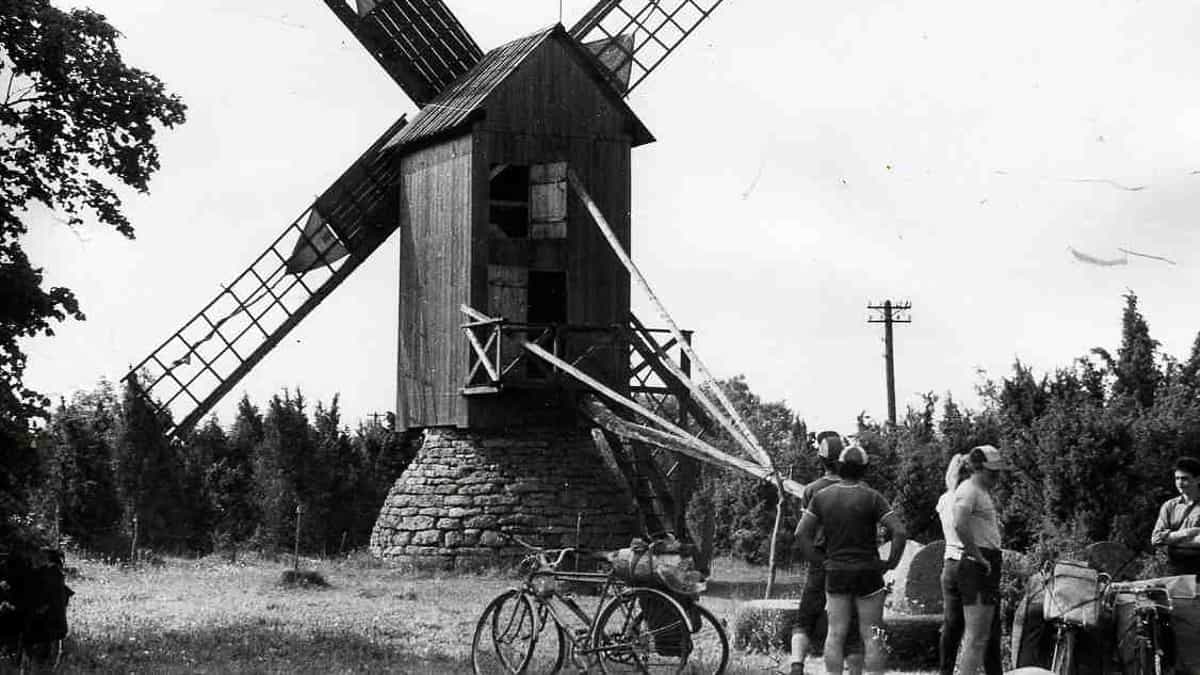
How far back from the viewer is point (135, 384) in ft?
84.4

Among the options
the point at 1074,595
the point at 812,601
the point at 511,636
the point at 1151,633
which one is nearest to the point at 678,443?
the point at 511,636

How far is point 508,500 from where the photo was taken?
69.5ft

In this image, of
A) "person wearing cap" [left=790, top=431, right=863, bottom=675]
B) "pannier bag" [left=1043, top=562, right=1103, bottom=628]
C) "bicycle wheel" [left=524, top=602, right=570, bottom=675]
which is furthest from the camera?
"bicycle wheel" [left=524, top=602, right=570, bottom=675]

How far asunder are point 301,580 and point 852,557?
1148 centimetres

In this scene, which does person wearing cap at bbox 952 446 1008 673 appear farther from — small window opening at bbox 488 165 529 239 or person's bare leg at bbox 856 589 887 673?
small window opening at bbox 488 165 529 239

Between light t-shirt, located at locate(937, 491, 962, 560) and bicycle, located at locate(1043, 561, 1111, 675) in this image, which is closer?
bicycle, located at locate(1043, 561, 1111, 675)

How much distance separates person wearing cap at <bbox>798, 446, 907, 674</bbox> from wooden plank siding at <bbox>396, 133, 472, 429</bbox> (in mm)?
12656

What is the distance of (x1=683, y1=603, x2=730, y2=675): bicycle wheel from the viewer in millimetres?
10148

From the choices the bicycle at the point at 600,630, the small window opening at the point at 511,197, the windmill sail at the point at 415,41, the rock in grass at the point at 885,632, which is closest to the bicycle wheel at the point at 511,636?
the bicycle at the point at 600,630

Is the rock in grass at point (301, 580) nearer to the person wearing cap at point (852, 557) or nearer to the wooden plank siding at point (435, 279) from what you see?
the wooden plank siding at point (435, 279)

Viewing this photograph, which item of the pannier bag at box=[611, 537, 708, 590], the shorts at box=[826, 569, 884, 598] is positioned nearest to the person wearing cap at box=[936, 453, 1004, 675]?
the shorts at box=[826, 569, 884, 598]

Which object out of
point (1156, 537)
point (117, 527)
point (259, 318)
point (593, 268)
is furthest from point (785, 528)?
point (1156, 537)

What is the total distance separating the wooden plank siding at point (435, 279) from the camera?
854 inches

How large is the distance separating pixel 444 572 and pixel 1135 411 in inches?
392
